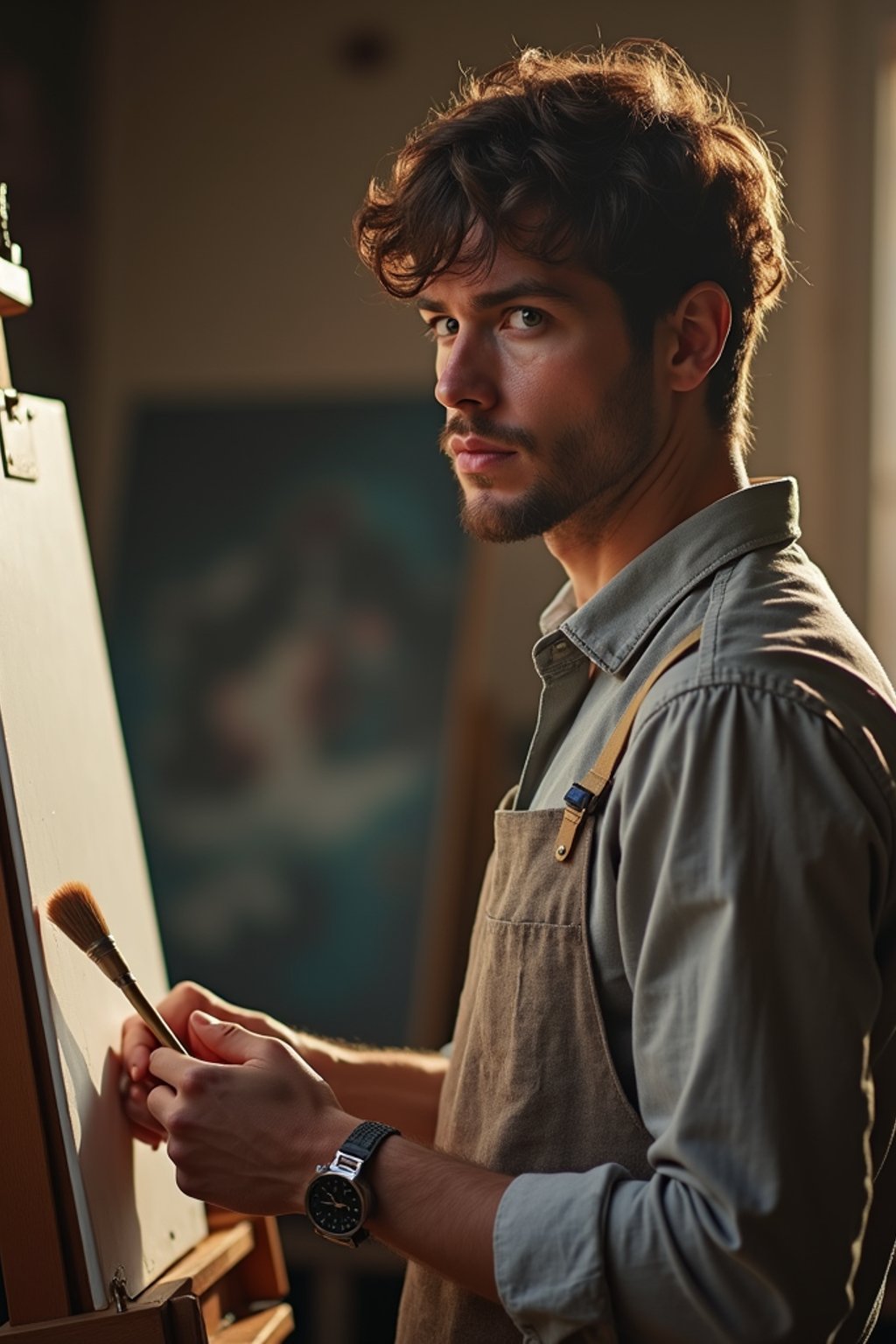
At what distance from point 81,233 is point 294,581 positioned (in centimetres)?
Answer: 131

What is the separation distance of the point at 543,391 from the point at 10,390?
52 centimetres

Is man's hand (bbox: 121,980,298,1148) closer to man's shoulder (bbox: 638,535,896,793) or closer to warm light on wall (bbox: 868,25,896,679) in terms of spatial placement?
man's shoulder (bbox: 638,535,896,793)

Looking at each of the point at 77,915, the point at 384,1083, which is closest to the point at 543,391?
the point at 77,915

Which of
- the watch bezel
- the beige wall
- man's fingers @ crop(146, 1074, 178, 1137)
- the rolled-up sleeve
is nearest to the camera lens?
the rolled-up sleeve

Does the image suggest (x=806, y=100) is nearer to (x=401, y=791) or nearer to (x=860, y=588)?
(x=860, y=588)

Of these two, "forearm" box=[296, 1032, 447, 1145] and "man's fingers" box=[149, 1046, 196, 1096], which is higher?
"man's fingers" box=[149, 1046, 196, 1096]

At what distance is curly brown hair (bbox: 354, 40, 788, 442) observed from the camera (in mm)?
1330

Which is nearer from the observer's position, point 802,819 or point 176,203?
point 802,819

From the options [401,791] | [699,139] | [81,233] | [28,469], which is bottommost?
[401,791]

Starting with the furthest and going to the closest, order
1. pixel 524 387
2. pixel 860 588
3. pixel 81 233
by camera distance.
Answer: pixel 81 233 → pixel 860 588 → pixel 524 387

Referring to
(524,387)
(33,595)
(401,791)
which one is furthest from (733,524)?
(401,791)

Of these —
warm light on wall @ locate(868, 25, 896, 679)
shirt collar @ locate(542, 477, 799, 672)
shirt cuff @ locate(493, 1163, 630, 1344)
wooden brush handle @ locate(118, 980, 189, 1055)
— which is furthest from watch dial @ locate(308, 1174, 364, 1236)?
warm light on wall @ locate(868, 25, 896, 679)

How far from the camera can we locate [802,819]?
3.37ft

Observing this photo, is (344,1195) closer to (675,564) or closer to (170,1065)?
(170,1065)
